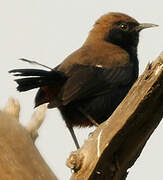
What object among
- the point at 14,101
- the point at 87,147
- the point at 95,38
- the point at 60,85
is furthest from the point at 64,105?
the point at 95,38

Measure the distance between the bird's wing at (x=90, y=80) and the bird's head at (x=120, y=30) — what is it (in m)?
0.53

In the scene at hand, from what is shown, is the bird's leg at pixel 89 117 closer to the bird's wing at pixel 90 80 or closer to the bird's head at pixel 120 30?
the bird's wing at pixel 90 80

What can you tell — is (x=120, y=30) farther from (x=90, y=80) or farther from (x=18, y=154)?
(x=18, y=154)

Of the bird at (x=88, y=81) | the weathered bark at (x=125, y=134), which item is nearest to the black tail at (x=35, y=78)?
the bird at (x=88, y=81)

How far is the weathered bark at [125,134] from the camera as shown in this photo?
10.4 feet

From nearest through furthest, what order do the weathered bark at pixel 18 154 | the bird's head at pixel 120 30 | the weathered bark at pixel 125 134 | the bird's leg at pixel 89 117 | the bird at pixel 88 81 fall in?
the weathered bark at pixel 125 134 → the weathered bark at pixel 18 154 → the bird at pixel 88 81 → the bird's leg at pixel 89 117 → the bird's head at pixel 120 30

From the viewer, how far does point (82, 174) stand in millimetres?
3346

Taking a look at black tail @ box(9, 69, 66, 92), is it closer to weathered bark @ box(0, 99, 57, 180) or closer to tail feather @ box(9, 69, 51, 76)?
tail feather @ box(9, 69, 51, 76)

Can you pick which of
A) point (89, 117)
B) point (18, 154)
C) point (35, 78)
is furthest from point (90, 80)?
point (18, 154)

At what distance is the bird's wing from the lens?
4.15 m

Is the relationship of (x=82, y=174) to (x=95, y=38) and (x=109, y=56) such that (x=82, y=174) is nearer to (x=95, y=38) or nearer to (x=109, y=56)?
(x=109, y=56)

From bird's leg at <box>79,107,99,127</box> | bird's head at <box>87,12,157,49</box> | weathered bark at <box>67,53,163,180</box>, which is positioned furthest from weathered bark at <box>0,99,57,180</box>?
bird's head at <box>87,12,157,49</box>

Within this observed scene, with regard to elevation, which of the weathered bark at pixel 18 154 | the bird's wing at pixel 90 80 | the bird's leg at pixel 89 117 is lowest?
the weathered bark at pixel 18 154

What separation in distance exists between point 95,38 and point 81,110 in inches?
47.7
